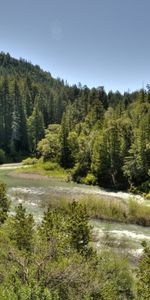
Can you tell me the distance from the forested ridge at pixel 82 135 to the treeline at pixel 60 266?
135 feet

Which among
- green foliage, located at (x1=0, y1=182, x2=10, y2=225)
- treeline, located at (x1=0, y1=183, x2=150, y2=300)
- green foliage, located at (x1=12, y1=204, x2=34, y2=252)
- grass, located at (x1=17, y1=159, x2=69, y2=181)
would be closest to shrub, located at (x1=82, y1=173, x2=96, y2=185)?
grass, located at (x1=17, y1=159, x2=69, y2=181)

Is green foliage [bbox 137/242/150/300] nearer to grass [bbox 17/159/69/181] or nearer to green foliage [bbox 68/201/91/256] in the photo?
green foliage [bbox 68/201/91/256]

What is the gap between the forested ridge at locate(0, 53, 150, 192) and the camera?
72.5 meters

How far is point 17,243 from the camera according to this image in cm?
2438

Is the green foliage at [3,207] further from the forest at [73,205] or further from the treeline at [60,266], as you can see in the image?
the treeline at [60,266]

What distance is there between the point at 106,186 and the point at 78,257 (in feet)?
166

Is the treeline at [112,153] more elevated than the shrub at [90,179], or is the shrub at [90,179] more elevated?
the treeline at [112,153]

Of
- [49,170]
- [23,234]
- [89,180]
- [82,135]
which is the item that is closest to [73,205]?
[23,234]

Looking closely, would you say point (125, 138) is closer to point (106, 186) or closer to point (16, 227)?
point (106, 186)

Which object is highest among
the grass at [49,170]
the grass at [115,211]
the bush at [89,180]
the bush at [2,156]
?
the bush at [2,156]

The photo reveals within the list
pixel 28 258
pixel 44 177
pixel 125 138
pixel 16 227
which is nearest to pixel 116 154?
pixel 125 138

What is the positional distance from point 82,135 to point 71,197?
42.4m

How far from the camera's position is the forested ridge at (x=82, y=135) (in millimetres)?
72500

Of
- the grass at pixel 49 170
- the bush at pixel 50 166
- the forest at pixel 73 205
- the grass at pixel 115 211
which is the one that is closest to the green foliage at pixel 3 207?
the forest at pixel 73 205
